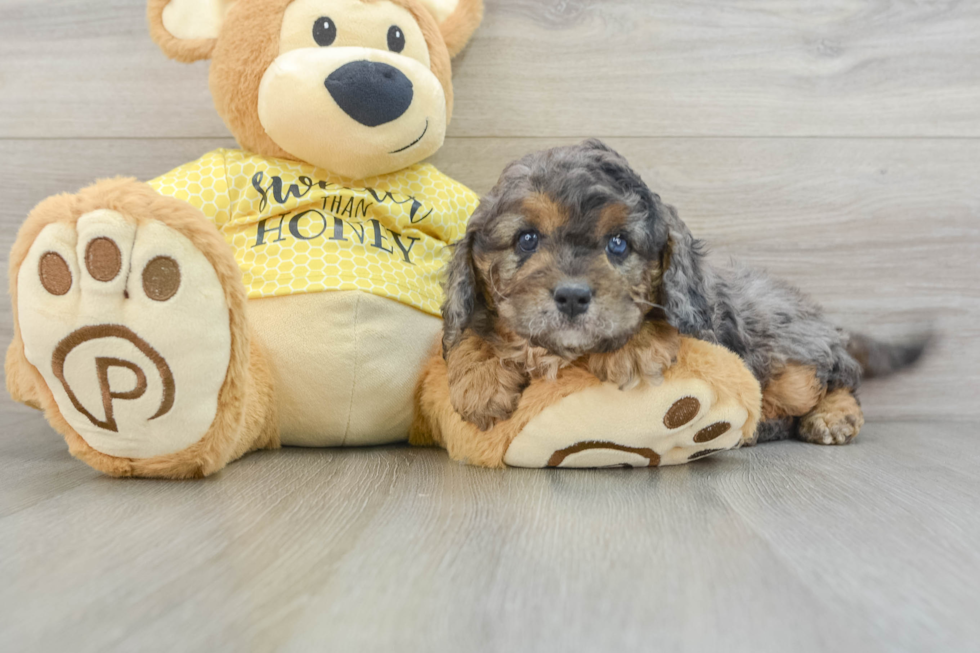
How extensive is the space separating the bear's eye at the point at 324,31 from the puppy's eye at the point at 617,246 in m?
0.91

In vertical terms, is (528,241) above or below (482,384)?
above

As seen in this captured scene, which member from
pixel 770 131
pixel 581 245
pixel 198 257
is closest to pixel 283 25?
pixel 198 257

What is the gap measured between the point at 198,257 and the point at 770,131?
1.85 meters

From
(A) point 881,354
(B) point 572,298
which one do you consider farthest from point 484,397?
(A) point 881,354

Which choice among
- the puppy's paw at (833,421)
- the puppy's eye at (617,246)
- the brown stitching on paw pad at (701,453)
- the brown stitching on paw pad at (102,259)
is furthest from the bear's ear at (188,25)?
the puppy's paw at (833,421)

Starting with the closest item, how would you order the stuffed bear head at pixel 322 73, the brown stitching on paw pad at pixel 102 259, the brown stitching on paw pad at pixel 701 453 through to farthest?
the brown stitching on paw pad at pixel 102 259, the brown stitching on paw pad at pixel 701 453, the stuffed bear head at pixel 322 73

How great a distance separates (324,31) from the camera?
1.80 m

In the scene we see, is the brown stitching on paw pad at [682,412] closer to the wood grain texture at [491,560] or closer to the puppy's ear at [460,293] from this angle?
the wood grain texture at [491,560]

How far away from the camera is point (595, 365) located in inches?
60.6

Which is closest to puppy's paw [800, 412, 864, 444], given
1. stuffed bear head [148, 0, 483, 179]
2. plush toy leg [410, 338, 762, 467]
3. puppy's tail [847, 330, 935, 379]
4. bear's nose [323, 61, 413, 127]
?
puppy's tail [847, 330, 935, 379]

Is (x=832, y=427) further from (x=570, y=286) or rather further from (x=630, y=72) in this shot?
(x=630, y=72)

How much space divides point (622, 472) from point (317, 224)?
96 cm

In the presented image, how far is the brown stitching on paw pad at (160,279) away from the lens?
4.33 ft

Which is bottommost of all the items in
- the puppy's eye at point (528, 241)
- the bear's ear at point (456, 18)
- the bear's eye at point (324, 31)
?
the puppy's eye at point (528, 241)
